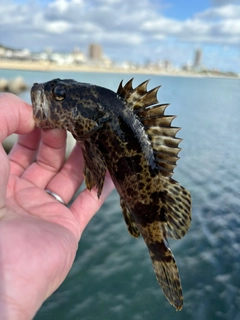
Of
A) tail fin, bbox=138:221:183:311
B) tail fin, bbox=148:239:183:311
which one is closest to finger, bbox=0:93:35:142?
tail fin, bbox=138:221:183:311

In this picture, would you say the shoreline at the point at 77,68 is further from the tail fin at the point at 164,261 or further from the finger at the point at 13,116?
the tail fin at the point at 164,261

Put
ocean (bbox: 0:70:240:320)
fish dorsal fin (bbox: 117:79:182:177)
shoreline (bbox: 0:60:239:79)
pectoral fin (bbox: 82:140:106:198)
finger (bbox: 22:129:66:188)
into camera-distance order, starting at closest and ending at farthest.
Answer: fish dorsal fin (bbox: 117:79:182:177) → pectoral fin (bbox: 82:140:106:198) → finger (bbox: 22:129:66:188) → ocean (bbox: 0:70:240:320) → shoreline (bbox: 0:60:239:79)

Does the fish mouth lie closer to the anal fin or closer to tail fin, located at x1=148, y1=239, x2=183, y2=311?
the anal fin

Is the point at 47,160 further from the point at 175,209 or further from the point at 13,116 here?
the point at 175,209

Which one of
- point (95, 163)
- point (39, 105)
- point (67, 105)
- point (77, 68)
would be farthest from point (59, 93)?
point (77, 68)

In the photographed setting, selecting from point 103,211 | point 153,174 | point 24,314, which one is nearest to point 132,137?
point 153,174

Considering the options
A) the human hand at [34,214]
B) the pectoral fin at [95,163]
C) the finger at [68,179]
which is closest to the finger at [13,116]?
the human hand at [34,214]
